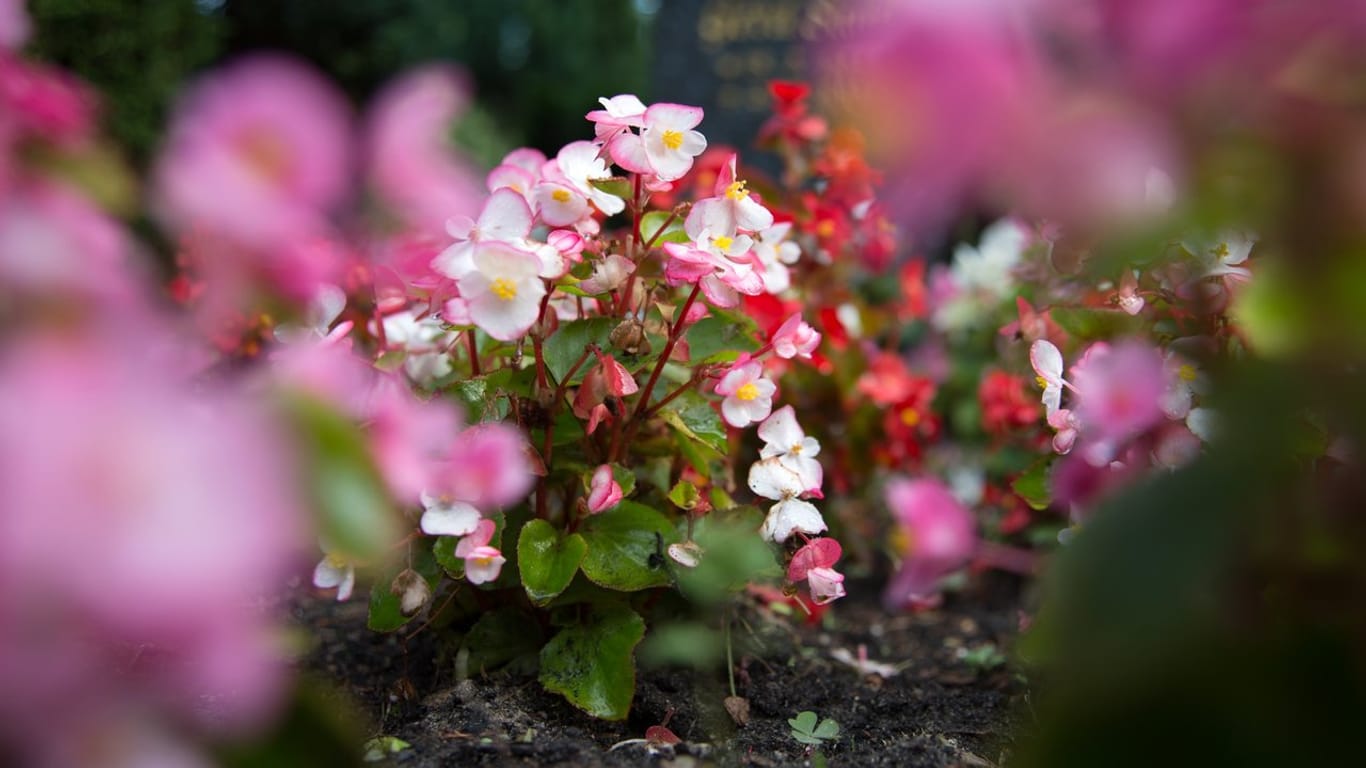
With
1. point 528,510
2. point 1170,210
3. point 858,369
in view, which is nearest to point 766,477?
point 528,510

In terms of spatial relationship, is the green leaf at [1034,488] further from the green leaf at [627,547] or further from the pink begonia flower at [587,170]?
the pink begonia flower at [587,170]

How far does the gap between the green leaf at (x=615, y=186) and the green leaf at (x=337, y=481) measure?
530mm

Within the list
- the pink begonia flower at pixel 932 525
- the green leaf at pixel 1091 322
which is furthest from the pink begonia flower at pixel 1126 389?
the green leaf at pixel 1091 322

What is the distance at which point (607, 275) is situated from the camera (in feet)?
2.75

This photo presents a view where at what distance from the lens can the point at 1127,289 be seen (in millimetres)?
940

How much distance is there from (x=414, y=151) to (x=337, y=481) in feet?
0.50

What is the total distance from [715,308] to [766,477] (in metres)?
0.16

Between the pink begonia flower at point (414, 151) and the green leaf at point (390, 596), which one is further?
the green leaf at point (390, 596)

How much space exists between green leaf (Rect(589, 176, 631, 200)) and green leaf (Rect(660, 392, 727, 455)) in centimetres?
19

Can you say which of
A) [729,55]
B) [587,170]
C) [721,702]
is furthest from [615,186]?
[729,55]

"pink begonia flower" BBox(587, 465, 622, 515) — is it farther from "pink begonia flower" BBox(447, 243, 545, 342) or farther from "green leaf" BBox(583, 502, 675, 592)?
"pink begonia flower" BBox(447, 243, 545, 342)

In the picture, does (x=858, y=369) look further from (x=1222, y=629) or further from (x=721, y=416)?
(x=1222, y=629)

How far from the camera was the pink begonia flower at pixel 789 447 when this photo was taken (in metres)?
0.89

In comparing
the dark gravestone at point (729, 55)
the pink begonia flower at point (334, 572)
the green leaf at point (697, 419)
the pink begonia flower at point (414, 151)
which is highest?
the pink begonia flower at point (414, 151)
